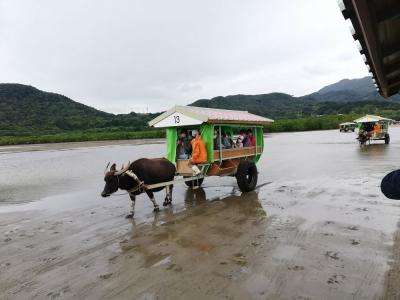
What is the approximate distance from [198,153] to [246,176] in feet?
5.64

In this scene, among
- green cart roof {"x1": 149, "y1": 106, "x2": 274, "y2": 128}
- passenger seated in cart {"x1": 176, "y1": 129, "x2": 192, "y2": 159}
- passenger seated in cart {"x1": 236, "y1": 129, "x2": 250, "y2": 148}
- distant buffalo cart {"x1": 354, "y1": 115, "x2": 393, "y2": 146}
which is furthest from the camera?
distant buffalo cart {"x1": 354, "y1": 115, "x2": 393, "y2": 146}

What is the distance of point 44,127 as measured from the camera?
75.2 metres

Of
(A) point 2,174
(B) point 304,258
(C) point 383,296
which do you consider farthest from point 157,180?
(A) point 2,174

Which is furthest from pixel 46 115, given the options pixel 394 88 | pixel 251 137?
pixel 394 88

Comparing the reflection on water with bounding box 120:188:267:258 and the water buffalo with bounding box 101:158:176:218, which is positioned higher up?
the water buffalo with bounding box 101:158:176:218

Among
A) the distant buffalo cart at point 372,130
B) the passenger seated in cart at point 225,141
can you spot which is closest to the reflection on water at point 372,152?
the distant buffalo cart at point 372,130

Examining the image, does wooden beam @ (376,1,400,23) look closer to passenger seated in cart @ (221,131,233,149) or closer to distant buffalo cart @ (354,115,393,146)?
passenger seated in cart @ (221,131,233,149)

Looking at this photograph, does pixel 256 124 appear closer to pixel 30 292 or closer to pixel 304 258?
pixel 304 258

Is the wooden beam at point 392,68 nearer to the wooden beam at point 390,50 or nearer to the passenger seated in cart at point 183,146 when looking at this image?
the wooden beam at point 390,50

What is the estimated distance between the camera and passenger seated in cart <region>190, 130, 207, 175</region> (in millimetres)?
8922

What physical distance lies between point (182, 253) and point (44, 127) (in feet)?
253

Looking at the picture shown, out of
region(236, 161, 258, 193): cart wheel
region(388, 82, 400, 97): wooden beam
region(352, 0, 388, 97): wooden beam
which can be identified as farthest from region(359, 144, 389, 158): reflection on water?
region(352, 0, 388, 97): wooden beam

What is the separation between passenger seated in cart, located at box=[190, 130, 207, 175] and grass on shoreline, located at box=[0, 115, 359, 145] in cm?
4061

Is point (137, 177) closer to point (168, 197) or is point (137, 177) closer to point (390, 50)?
point (168, 197)
